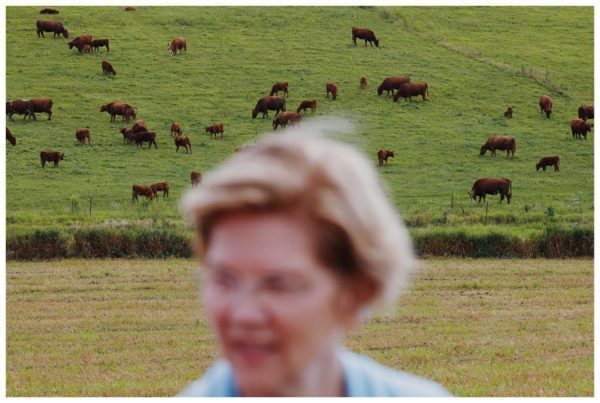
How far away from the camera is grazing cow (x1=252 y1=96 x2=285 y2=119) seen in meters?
35.0

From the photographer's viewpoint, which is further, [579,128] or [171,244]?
[579,128]

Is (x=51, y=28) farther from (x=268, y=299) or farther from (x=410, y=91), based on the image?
(x=268, y=299)

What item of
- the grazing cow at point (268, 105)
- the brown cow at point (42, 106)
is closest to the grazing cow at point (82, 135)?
the brown cow at point (42, 106)

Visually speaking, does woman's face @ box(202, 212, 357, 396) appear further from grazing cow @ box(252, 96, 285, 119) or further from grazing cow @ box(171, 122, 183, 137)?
grazing cow @ box(252, 96, 285, 119)

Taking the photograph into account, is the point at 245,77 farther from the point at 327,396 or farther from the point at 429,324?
the point at 327,396

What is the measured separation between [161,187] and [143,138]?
4198mm

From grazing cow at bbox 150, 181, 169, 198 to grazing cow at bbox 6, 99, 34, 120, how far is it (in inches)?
259

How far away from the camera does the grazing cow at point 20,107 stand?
3388 cm

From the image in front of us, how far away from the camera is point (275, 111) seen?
35719mm

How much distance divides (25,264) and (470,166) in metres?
15.0

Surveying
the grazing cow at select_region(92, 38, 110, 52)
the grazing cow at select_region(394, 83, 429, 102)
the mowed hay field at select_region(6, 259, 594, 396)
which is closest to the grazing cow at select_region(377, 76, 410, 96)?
the grazing cow at select_region(394, 83, 429, 102)

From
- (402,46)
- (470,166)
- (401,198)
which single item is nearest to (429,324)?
Answer: (401,198)

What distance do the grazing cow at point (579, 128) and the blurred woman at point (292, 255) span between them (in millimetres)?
34183

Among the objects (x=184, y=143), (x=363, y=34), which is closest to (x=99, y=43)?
(x=184, y=143)
